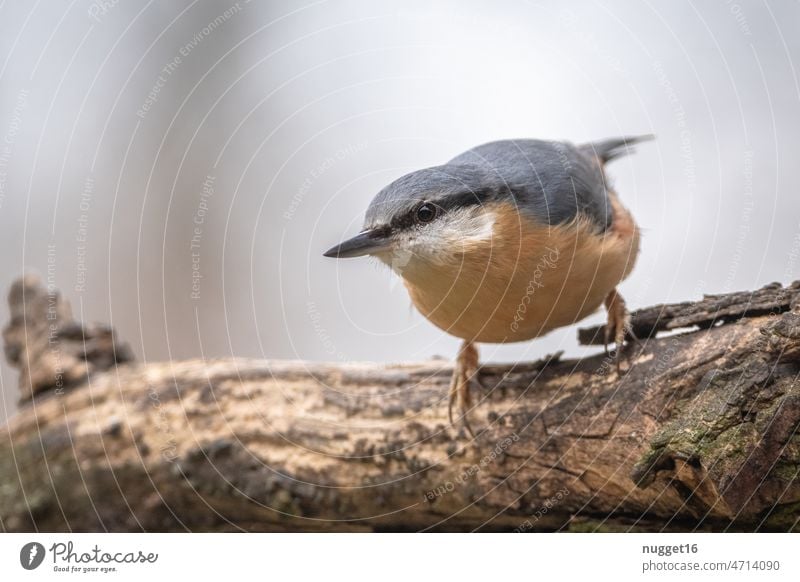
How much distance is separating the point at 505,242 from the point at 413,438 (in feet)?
2.24

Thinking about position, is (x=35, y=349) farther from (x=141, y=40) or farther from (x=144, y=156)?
(x=141, y=40)

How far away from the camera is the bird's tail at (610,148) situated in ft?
6.17

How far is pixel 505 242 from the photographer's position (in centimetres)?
155

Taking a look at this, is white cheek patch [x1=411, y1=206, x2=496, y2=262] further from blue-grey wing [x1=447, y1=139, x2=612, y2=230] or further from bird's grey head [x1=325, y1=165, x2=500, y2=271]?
blue-grey wing [x1=447, y1=139, x2=612, y2=230]

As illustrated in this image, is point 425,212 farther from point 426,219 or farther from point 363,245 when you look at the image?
point 363,245

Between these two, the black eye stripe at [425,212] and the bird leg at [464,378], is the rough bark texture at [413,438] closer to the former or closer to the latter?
the bird leg at [464,378]

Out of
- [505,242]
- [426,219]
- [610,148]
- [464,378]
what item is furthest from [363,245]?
[610,148]

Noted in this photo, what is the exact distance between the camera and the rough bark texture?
141 cm

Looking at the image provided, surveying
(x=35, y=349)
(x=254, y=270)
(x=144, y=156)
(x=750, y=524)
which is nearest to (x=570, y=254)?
(x=750, y=524)

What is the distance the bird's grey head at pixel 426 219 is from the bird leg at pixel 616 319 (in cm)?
47

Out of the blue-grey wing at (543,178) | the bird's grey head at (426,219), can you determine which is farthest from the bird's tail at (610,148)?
the bird's grey head at (426,219)

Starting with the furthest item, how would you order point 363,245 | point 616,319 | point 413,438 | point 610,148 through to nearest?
point 610,148, point 413,438, point 616,319, point 363,245

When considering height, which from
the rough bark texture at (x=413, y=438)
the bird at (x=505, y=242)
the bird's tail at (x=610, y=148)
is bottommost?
the rough bark texture at (x=413, y=438)

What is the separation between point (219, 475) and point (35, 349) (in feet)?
3.25
